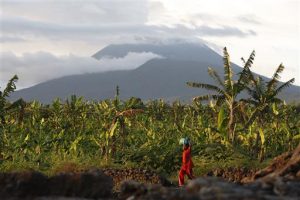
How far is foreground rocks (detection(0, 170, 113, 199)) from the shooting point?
8.21 meters

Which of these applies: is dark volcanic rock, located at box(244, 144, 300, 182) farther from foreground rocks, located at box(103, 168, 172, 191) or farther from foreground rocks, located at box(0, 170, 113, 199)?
foreground rocks, located at box(103, 168, 172, 191)

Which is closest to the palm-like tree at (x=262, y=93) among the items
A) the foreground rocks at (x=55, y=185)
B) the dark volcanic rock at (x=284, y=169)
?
the dark volcanic rock at (x=284, y=169)

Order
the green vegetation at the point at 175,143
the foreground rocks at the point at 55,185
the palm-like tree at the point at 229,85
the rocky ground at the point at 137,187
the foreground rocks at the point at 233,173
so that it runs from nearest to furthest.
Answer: the rocky ground at the point at 137,187
the foreground rocks at the point at 55,185
the foreground rocks at the point at 233,173
the green vegetation at the point at 175,143
the palm-like tree at the point at 229,85

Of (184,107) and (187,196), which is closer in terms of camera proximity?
(187,196)

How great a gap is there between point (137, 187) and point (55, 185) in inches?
59.6

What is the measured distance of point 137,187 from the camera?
7.81 metres

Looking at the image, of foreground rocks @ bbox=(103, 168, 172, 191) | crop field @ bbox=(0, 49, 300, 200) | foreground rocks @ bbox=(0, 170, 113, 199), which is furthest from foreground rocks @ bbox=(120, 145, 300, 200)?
crop field @ bbox=(0, 49, 300, 200)

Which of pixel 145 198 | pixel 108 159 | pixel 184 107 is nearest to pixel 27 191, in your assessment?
pixel 145 198

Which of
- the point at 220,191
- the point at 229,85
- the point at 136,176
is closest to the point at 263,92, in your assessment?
the point at 229,85

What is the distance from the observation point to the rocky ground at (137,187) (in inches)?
261

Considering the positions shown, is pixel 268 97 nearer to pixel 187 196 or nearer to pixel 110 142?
pixel 110 142

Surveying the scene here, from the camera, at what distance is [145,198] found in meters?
7.17

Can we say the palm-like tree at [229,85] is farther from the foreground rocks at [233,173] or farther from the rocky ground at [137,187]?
the rocky ground at [137,187]

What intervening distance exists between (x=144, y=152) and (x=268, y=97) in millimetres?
7192
